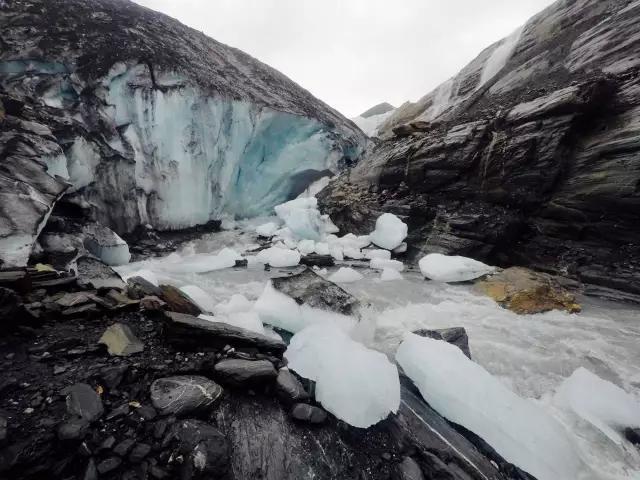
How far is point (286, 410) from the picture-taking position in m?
2.22

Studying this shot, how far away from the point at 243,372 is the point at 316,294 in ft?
6.49

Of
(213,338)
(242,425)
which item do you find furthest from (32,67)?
(242,425)

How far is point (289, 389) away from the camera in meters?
2.29

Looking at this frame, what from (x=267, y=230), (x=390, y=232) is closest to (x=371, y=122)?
(x=267, y=230)

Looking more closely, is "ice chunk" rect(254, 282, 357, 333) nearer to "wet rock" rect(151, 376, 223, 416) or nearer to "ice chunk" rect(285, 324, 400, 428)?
"ice chunk" rect(285, 324, 400, 428)

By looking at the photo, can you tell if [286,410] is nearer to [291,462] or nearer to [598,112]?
[291,462]

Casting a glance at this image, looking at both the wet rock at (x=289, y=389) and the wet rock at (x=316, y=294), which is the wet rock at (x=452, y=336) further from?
the wet rock at (x=289, y=389)

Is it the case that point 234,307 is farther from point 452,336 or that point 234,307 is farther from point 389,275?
point 389,275

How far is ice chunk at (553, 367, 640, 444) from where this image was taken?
2793mm

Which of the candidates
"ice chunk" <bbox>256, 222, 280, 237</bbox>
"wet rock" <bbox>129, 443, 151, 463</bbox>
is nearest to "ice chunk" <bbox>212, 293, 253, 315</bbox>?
"wet rock" <bbox>129, 443, 151, 463</bbox>

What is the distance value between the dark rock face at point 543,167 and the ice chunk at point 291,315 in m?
6.08

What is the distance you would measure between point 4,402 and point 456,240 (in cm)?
919

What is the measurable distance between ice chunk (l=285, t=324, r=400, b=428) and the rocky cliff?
4303 mm

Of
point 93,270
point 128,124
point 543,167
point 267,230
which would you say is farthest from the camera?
point 267,230
